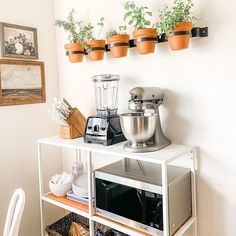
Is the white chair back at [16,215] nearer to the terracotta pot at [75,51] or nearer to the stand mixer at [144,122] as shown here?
the stand mixer at [144,122]

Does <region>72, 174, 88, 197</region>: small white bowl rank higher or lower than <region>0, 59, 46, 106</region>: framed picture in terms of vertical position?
lower

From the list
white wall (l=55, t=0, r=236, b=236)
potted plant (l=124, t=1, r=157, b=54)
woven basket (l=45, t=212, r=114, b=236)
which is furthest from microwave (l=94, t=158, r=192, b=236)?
potted plant (l=124, t=1, r=157, b=54)

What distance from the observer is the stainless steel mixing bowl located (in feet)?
4.56

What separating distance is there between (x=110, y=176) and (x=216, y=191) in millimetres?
608

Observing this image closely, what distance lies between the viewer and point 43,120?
2.20 metres

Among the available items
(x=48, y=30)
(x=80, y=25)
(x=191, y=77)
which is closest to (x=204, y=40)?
(x=191, y=77)

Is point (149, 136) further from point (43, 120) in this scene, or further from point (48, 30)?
point (48, 30)

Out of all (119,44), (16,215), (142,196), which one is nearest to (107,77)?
(119,44)

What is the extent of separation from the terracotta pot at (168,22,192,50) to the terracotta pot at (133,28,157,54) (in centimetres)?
11

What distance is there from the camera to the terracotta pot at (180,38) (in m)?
1.35

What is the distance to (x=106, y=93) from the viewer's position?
1909 mm

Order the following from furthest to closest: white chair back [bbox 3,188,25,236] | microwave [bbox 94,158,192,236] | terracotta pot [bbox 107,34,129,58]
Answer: terracotta pot [bbox 107,34,129,58] → microwave [bbox 94,158,192,236] → white chair back [bbox 3,188,25,236]

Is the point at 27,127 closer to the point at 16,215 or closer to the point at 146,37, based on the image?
the point at 16,215

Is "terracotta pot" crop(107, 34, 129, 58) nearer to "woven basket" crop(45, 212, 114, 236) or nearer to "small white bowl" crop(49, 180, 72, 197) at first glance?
"small white bowl" crop(49, 180, 72, 197)
